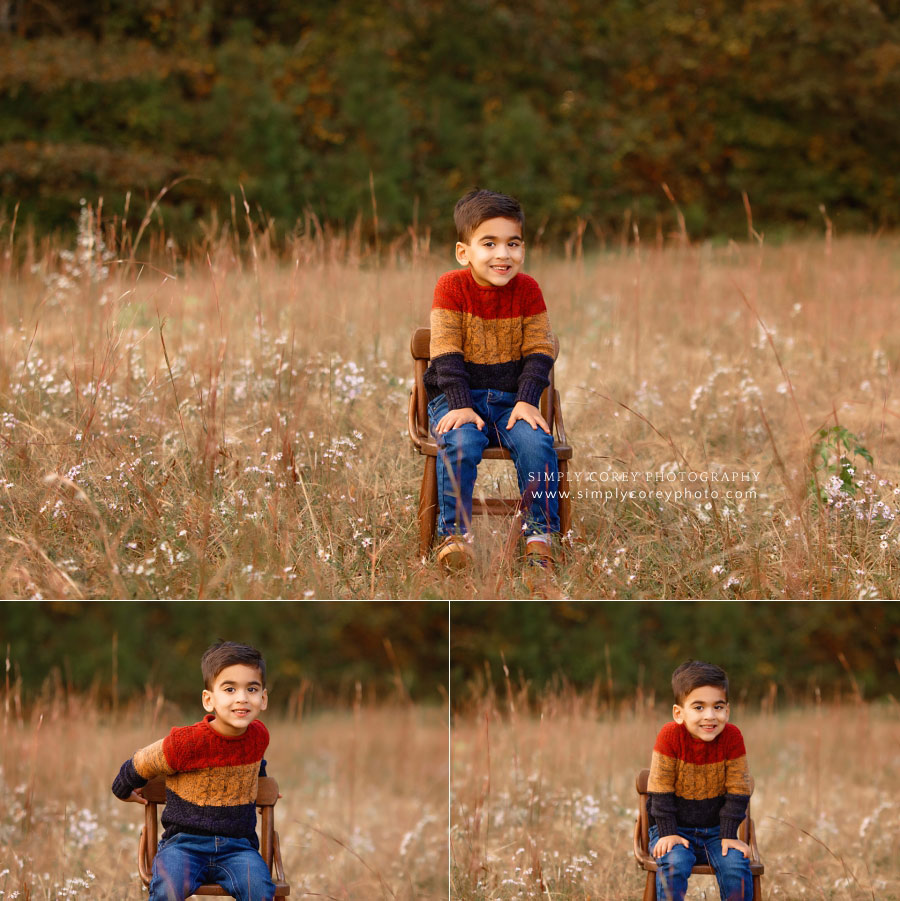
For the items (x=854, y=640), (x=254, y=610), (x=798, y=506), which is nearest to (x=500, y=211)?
(x=798, y=506)

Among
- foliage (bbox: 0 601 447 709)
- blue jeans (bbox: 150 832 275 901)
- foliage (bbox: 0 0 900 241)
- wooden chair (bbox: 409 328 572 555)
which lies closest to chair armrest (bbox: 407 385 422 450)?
wooden chair (bbox: 409 328 572 555)

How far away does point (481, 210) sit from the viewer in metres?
3.53

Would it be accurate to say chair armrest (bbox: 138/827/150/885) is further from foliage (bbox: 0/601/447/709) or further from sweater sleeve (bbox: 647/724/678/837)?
foliage (bbox: 0/601/447/709)

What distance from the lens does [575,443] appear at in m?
4.79

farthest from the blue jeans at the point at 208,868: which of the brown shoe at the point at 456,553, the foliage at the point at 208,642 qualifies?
the foliage at the point at 208,642

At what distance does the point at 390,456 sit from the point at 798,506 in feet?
5.59

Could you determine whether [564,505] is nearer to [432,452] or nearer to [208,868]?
[432,452]

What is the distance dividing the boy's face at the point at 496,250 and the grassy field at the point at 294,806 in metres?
1.96

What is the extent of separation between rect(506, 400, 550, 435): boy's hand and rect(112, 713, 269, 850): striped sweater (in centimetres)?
139

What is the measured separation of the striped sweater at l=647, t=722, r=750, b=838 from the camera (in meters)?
3.28

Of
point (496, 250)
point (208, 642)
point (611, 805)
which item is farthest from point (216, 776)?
point (208, 642)

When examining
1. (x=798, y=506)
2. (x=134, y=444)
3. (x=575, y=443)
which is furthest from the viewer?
(x=575, y=443)

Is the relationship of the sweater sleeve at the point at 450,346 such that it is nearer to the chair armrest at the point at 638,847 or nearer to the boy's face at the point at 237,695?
the boy's face at the point at 237,695

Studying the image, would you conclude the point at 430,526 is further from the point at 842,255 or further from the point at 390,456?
the point at 842,255
